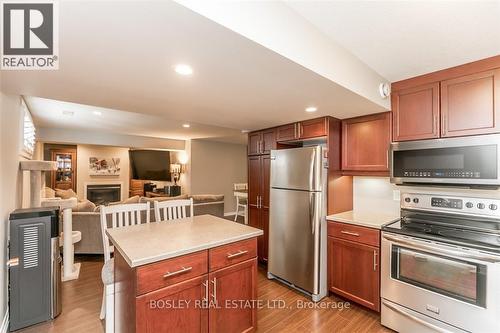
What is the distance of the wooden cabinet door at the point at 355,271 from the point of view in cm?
228

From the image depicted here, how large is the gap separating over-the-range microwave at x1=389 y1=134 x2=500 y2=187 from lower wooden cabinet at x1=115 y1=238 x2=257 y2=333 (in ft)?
5.40

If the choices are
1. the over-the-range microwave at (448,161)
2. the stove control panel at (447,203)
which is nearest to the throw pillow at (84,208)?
the over-the-range microwave at (448,161)

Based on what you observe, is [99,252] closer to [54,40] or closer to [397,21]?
[54,40]

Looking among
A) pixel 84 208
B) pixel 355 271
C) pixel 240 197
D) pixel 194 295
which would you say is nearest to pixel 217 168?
pixel 240 197

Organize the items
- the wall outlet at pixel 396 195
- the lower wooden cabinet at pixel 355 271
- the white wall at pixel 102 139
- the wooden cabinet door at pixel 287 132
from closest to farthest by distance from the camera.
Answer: the lower wooden cabinet at pixel 355 271 < the wall outlet at pixel 396 195 < the wooden cabinet door at pixel 287 132 < the white wall at pixel 102 139

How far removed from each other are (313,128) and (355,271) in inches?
64.1

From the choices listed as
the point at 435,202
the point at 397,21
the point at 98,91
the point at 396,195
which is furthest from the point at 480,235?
the point at 98,91

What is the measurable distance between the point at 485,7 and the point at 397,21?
1.38ft

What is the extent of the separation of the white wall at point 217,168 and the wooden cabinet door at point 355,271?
4790mm

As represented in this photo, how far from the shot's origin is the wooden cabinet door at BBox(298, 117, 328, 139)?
8.95ft

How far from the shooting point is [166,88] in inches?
71.2

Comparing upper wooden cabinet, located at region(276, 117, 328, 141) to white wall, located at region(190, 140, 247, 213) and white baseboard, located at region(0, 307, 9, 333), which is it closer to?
white baseboard, located at region(0, 307, 9, 333)

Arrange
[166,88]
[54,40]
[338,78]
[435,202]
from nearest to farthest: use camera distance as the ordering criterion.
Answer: [54,40], [338,78], [166,88], [435,202]

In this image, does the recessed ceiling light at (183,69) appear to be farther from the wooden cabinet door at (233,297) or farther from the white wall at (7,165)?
the white wall at (7,165)
